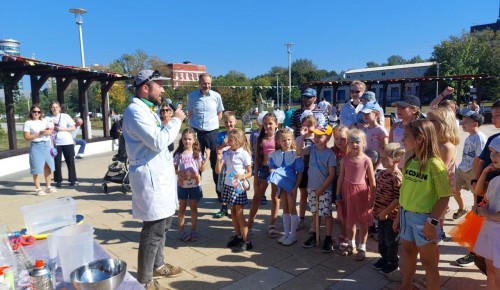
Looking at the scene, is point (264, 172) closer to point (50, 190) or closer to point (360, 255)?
point (360, 255)

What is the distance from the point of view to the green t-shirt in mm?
2328

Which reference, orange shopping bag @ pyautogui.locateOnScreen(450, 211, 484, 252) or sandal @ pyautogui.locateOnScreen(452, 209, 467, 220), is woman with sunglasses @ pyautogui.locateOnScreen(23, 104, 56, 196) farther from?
sandal @ pyautogui.locateOnScreen(452, 209, 467, 220)

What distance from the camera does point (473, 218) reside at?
2918 mm

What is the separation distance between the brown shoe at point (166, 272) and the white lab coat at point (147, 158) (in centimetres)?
72

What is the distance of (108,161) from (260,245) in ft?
24.2

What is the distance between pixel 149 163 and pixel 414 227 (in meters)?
2.02

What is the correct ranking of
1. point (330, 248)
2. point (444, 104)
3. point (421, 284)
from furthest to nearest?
1. point (444, 104)
2. point (330, 248)
3. point (421, 284)

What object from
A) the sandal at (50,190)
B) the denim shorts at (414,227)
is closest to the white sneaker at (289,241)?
the denim shorts at (414,227)

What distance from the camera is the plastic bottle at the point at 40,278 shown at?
167 cm

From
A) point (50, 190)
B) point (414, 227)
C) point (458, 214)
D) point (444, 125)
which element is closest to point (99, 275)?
point (414, 227)

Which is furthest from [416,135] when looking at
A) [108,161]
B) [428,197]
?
[108,161]

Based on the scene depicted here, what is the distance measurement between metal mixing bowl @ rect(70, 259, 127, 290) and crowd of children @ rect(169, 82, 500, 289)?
1.93 meters

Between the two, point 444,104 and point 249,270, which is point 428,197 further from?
point 444,104

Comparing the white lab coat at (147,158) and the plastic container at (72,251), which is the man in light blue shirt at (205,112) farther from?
the plastic container at (72,251)
